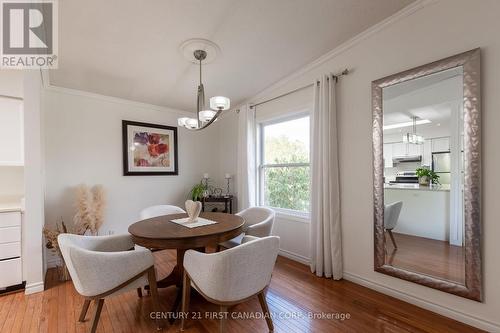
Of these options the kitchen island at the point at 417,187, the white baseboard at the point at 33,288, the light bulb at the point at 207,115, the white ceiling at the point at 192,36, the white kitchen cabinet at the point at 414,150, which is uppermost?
the white ceiling at the point at 192,36

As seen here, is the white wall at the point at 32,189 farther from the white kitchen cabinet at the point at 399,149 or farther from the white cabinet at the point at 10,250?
the white kitchen cabinet at the point at 399,149

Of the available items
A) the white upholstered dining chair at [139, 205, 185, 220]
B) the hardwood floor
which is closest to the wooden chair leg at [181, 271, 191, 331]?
the hardwood floor

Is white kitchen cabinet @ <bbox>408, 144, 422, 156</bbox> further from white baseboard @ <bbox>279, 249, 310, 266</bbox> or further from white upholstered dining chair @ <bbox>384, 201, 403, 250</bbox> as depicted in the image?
white baseboard @ <bbox>279, 249, 310, 266</bbox>

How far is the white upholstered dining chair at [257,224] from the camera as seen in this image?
249 cm

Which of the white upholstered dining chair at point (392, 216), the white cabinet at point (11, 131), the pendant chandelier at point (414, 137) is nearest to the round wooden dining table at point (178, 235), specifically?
the white upholstered dining chair at point (392, 216)

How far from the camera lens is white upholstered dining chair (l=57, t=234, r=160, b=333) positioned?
1.57 m

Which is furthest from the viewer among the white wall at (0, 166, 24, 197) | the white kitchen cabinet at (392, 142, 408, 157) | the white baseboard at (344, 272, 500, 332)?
the white wall at (0, 166, 24, 197)

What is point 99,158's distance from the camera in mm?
3518

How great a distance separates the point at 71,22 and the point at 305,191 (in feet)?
10.3

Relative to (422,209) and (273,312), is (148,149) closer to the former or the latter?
(273,312)

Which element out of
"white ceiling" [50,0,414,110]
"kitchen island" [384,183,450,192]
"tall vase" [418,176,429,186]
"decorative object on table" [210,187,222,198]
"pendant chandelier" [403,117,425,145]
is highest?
"white ceiling" [50,0,414,110]

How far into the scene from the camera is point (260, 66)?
308 centimetres

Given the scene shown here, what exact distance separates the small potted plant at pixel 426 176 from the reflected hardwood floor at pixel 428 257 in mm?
525

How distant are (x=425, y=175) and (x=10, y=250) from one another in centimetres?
411
